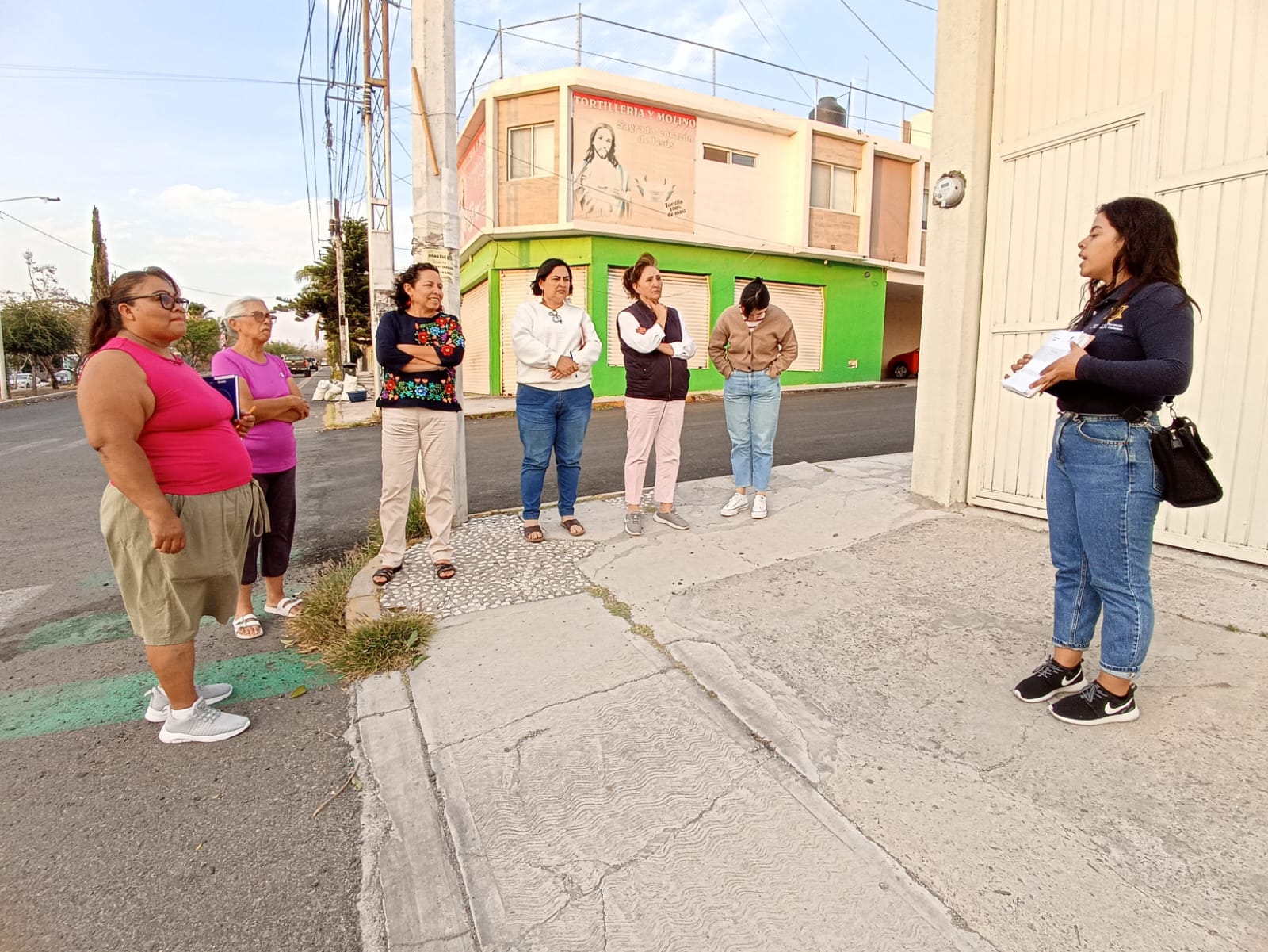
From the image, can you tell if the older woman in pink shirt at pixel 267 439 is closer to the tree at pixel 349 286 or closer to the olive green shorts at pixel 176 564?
the olive green shorts at pixel 176 564

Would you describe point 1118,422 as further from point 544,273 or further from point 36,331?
point 36,331

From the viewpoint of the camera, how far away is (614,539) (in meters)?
4.84

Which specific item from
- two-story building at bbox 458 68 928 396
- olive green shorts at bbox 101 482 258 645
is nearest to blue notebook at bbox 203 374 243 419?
olive green shorts at bbox 101 482 258 645

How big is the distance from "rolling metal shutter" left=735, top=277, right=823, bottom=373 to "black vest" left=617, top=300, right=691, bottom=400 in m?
16.2

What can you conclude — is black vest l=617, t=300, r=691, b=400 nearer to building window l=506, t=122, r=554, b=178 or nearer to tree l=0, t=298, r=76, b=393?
building window l=506, t=122, r=554, b=178

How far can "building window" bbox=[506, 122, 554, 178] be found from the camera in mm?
17438

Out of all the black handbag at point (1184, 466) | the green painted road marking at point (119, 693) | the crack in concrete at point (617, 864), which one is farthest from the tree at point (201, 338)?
the black handbag at point (1184, 466)

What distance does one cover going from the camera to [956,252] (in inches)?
204

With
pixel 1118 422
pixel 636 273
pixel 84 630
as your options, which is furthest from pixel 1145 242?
pixel 84 630

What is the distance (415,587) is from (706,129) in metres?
17.7

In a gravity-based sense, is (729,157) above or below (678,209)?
above

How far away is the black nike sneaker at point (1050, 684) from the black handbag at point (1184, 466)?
2.47 feet

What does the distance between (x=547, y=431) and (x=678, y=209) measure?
1534 cm

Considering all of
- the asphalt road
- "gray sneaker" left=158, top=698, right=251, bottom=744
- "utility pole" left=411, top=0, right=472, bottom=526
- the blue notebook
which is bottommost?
the asphalt road
